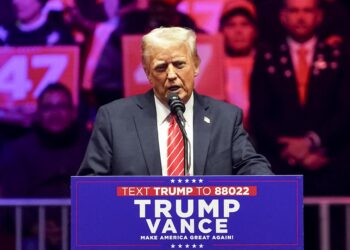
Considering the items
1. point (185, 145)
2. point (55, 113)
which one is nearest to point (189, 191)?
point (185, 145)

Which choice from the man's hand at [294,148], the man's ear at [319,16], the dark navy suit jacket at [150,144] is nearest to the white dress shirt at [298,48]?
the man's ear at [319,16]

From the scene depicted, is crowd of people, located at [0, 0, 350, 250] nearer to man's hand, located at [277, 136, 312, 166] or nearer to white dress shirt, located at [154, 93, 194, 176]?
man's hand, located at [277, 136, 312, 166]

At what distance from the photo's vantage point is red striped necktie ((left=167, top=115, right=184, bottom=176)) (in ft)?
11.7

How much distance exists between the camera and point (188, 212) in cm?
319

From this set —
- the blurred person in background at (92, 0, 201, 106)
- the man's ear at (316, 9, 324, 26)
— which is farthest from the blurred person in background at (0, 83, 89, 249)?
the man's ear at (316, 9, 324, 26)

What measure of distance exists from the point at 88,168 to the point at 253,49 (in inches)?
111

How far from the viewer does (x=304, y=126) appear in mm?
6211

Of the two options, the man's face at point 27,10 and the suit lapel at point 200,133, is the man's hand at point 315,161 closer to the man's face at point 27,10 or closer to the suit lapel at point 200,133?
the man's face at point 27,10

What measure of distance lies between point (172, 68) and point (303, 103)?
2.76m

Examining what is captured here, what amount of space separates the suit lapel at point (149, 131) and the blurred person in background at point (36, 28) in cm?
256

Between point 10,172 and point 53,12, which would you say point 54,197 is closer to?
point 10,172

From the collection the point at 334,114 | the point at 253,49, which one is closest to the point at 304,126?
the point at 334,114

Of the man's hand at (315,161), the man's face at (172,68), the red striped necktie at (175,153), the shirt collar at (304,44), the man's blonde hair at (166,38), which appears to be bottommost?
the man's hand at (315,161)

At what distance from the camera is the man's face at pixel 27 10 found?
6.26m
